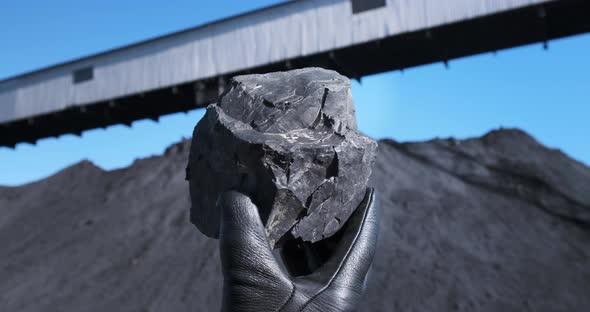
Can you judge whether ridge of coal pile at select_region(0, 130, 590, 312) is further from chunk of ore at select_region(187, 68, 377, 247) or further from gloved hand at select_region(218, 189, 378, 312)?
gloved hand at select_region(218, 189, 378, 312)

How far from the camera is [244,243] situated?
3.43 meters

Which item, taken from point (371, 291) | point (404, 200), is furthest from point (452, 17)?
point (371, 291)

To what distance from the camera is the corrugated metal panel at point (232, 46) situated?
13828 millimetres

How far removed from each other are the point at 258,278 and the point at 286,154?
0.80 meters

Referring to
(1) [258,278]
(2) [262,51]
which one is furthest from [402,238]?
(1) [258,278]

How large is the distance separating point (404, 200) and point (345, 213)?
9357mm

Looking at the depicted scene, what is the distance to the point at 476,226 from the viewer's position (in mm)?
12664

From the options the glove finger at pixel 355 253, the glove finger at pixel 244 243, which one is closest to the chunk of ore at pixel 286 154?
the glove finger at pixel 355 253

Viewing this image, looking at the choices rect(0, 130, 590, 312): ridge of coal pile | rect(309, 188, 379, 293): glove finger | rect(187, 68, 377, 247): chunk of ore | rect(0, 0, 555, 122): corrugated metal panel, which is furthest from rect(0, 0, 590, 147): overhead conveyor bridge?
rect(309, 188, 379, 293): glove finger

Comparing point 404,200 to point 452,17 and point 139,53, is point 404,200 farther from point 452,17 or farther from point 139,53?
point 139,53

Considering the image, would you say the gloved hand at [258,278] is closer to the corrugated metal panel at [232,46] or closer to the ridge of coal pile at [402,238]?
the ridge of coal pile at [402,238]

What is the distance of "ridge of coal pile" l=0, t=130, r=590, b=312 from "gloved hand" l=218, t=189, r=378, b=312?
6900 millimetres

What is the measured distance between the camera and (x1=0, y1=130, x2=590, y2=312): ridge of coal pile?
36.4 ft

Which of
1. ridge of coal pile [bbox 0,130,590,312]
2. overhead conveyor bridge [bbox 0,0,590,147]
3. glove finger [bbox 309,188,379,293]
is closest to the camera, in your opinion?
glove finger [bbox 309,188,379,293]
